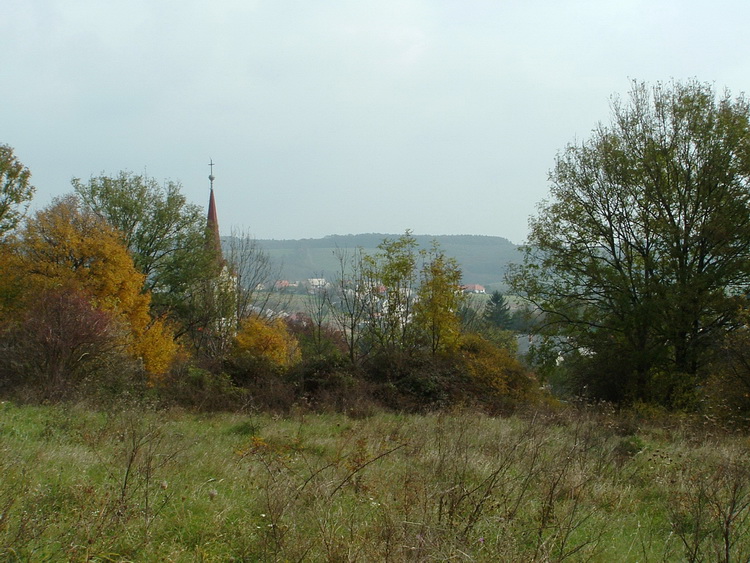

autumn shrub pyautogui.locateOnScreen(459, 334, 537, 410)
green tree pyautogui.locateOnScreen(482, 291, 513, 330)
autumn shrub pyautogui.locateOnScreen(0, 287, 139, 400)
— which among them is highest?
autumn shrub pyautogui.locateOnScreen(0, 287, 139, 400)

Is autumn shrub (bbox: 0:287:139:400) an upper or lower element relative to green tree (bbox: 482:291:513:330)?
upper

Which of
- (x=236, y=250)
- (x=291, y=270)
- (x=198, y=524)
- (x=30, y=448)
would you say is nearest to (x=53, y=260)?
(x=236, y=250)

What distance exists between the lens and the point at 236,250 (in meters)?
44.4

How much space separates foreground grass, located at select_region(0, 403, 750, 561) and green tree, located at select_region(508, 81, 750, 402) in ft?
47.4

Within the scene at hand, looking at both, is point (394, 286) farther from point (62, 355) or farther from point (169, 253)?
point (169, 253)

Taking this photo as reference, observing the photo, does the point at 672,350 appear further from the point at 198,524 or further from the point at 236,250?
the point at 236,250

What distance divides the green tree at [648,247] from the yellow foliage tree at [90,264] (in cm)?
2090

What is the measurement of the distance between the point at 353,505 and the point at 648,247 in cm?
2001

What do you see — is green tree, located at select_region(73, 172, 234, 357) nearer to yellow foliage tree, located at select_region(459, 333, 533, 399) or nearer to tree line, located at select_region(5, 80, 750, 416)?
tree line, located at select_region(5, 80, 750, 416)

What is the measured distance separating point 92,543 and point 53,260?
34013 millimetres

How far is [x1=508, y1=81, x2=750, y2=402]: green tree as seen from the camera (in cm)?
1995

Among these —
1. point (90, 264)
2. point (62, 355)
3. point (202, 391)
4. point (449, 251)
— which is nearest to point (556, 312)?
point (202, 391)

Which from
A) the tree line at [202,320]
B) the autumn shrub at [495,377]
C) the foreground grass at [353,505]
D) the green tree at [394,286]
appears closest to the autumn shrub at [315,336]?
the tree line at [202,320]

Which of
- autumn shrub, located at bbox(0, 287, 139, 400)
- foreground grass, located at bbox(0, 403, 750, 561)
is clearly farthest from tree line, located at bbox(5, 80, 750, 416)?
foreground grass, located at bbox(0, 403, 750, 561)
